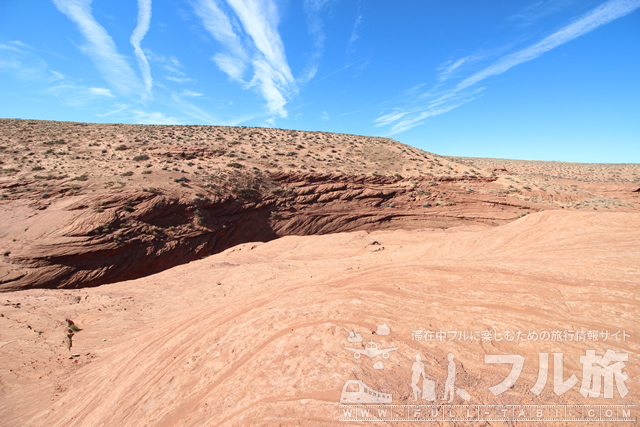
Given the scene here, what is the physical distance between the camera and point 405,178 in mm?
26859

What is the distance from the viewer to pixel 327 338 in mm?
4379

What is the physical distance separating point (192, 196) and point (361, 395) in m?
18.6

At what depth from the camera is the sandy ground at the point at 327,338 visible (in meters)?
3.51

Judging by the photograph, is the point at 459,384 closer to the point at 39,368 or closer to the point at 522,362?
the point at 522,362

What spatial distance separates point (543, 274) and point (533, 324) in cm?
202

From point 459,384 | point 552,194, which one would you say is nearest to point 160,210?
point 459,384

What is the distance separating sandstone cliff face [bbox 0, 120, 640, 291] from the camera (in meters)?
14.5

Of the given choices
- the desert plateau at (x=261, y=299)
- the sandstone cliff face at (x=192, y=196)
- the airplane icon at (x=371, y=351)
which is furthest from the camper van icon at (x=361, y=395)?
the sandstone cliff face at (x=192, y=196)

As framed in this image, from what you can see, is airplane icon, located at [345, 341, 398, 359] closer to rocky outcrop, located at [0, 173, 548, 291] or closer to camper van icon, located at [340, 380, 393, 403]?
camper van icon, located at [340, 380, 393, 403]

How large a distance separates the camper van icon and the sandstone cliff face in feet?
50.2

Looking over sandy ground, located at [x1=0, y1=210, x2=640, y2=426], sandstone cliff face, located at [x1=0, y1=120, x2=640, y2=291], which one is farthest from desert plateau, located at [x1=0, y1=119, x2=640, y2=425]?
sandstone cliff face, located at [x1=0, y1=120, x2=640, y2=291]

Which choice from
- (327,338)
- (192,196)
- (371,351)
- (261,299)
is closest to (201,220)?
(192,196)

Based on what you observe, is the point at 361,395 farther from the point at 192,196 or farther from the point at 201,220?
the point at 192,196

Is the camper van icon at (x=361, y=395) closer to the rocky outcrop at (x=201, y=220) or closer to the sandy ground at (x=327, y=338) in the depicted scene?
the sandy ground at (x=327, y=338)
